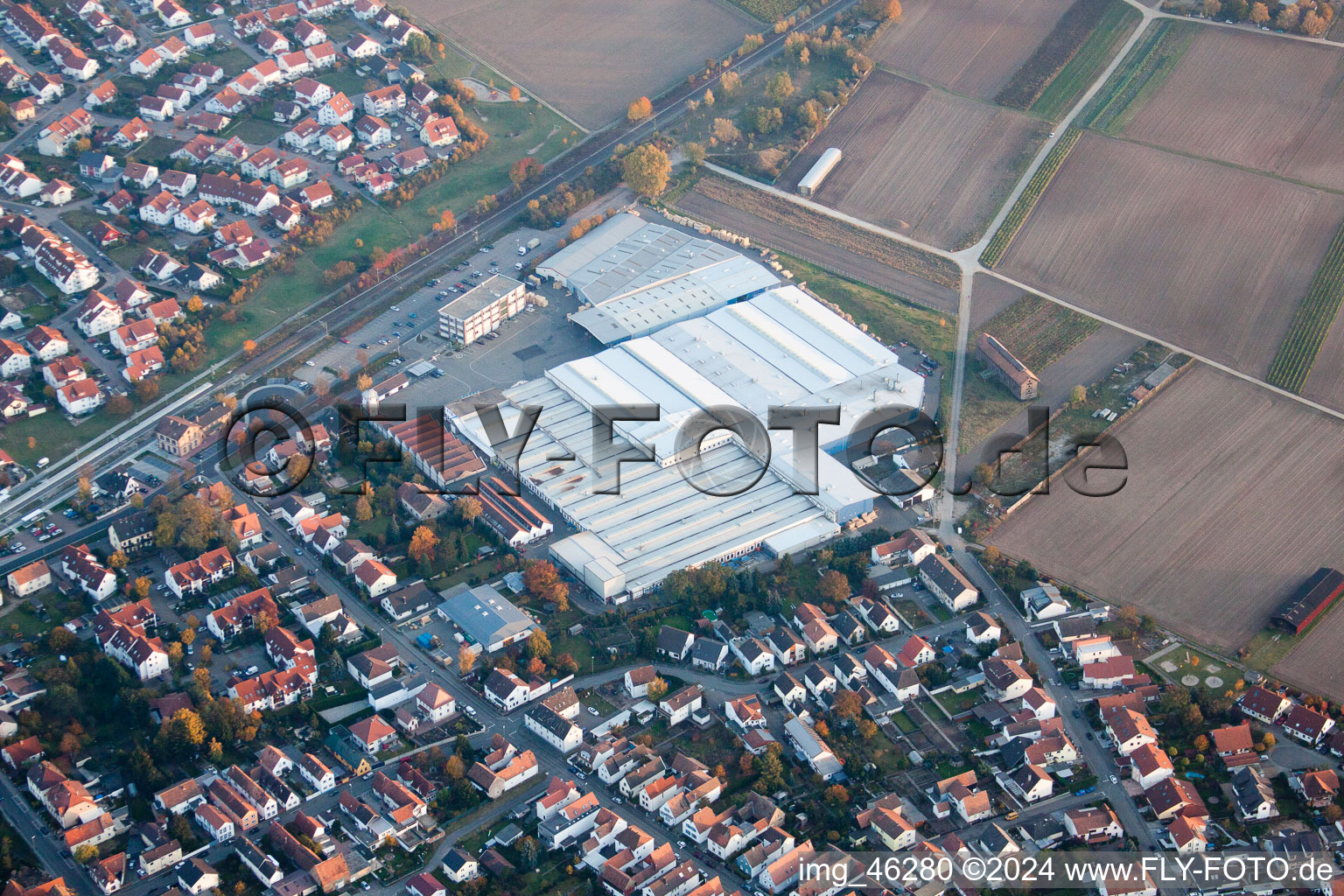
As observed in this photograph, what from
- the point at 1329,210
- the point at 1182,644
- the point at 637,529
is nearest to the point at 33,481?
the point at 637,529

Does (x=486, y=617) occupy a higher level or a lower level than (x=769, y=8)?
lower

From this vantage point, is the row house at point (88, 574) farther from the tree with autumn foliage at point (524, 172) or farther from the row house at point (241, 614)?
the tree with autumn foliage at point (524, 172)

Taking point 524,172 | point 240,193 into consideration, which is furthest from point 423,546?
point 524,172

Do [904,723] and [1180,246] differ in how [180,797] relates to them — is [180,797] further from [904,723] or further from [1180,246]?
[1180,246]

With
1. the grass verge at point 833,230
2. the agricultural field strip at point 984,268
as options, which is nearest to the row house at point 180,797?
the agricultural field strip at point 984,268

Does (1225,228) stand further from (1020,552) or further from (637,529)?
(637,529)

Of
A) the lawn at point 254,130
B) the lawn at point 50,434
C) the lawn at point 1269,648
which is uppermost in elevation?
the lawn at point 254,130

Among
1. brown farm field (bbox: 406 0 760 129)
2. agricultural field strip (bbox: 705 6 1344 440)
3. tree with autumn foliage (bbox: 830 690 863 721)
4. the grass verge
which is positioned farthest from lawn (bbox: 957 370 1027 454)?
brown farm field (bbox: 406 0 760 129)
